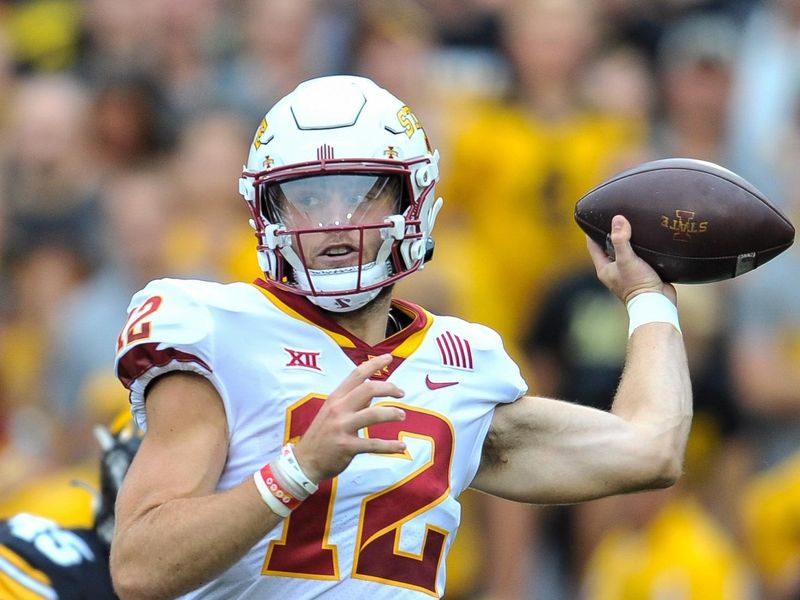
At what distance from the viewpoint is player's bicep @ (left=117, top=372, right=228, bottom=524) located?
11.1ft

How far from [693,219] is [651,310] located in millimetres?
255

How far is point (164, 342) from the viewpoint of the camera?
11.3 ft

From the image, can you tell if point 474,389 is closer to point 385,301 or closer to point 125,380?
point 385,301

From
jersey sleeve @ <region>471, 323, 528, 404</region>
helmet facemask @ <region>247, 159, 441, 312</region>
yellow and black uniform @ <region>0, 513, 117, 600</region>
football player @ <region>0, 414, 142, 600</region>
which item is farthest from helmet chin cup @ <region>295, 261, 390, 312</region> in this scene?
yellow and black uniform @ <region>0, 513, 117, 600</region>

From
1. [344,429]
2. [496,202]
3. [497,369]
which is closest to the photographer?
[344,429]

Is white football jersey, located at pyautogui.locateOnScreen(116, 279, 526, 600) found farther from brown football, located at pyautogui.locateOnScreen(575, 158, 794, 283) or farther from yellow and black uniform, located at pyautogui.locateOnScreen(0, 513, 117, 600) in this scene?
yellow and black uniform, located at pyautogui.locateOnScreen(0, 513, 117, 600)

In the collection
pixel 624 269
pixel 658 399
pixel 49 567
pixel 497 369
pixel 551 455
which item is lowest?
pixel 49 567

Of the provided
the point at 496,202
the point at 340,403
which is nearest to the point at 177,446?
the point at 340,403

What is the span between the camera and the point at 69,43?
940 centimetres

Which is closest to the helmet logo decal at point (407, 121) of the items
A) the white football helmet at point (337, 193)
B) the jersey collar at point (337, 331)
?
the white football helmet at point (337, 193)

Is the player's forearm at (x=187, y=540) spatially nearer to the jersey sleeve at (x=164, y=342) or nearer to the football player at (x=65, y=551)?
the jersey sleeve at (x=164, y=342)

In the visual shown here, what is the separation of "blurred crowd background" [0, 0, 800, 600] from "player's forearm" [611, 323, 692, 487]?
9.12 ft

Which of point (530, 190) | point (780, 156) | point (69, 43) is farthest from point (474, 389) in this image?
point (69, 43)

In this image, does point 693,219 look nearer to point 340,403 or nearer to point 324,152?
point 324,152
